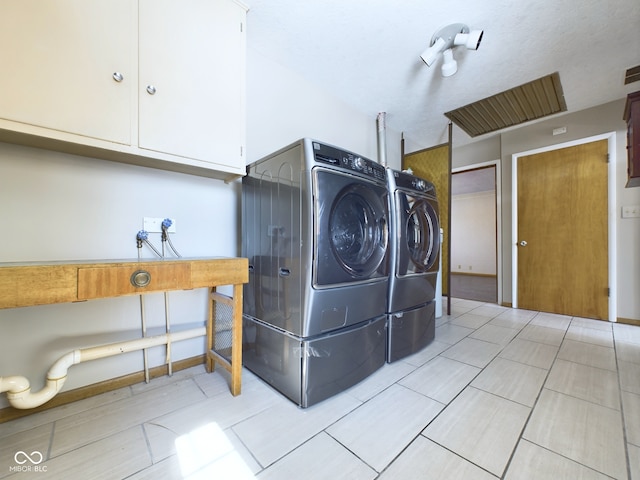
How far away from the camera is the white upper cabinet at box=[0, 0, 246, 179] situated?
961mm

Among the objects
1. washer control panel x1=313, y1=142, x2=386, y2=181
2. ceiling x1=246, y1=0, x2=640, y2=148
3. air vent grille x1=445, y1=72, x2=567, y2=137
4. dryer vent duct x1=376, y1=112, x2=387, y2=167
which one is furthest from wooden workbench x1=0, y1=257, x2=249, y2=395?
air vent grille x1=445, y1=72, x2=567, y2=137

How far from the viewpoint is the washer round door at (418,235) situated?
172 cm

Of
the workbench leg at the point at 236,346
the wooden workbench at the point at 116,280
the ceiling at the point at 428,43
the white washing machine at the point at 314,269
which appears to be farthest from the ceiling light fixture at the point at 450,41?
the workbench leg at the point at 236,346

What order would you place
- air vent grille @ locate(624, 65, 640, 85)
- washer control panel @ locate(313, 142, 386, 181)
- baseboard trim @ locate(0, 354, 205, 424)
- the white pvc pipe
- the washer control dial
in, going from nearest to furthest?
the white pvc pipe → baseboard trim @ locate(0, 354, 205, 424) → washer control panel @ locate(313, 142, 386, 181) → the washer control dial → air vent grille @ locate(624, 65, 640, 85)

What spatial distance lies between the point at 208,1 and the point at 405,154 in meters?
2.76

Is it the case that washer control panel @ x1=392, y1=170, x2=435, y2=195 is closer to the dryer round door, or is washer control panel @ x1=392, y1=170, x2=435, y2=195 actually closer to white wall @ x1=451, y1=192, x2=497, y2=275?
the dryer round door

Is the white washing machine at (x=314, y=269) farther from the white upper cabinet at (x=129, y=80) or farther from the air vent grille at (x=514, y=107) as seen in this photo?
the air vent grille at (x=514, y=107)

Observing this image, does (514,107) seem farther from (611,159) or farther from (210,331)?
(210,331)

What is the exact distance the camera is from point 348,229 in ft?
4.80

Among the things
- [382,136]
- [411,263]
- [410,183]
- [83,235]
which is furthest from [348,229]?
[382,136]

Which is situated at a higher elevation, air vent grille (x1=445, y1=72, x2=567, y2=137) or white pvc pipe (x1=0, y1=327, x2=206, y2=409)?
air vent grille (x1=445, y1=72, x2=567, y2=137)

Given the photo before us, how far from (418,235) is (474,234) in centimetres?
618

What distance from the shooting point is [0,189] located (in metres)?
1.15

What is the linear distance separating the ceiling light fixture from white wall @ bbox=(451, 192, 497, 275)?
5356 mm
